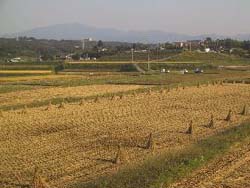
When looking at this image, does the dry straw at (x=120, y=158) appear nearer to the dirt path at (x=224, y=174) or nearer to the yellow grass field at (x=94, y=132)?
the yellow grass field at (x=94, y=132)

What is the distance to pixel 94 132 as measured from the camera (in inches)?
727

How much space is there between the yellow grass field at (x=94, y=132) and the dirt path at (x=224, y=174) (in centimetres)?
191

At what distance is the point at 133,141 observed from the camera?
16.4 m

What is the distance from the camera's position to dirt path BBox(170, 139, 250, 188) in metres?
10.8

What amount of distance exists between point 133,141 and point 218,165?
4257 millimetres

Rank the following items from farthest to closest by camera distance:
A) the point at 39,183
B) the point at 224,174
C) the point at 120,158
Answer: the point at 120,158
the point at 224,174
the point at 39,183

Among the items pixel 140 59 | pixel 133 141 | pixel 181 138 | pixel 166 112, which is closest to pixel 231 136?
pixel 181 138

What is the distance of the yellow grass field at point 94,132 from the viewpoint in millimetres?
12466

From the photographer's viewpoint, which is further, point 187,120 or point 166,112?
point 166,112

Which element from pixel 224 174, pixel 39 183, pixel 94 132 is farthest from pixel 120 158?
pixel 94 132

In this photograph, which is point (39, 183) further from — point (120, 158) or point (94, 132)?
point (94, 132)

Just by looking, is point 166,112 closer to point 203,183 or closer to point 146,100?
point 146,100

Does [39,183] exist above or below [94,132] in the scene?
above

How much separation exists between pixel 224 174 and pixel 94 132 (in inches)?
295
